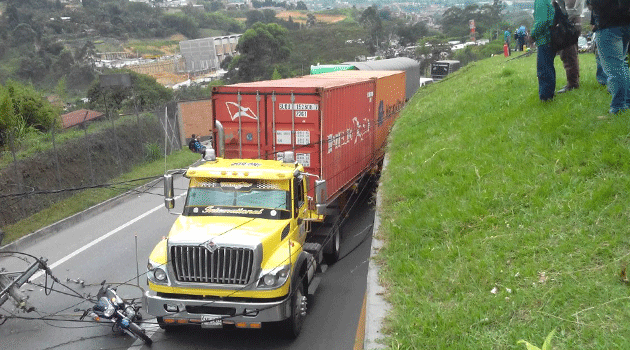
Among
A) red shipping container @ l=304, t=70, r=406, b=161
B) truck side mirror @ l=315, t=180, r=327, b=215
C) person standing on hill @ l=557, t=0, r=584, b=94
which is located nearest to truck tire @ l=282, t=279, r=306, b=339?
truck side mirror @ l=315, t=180, r=327, b=215

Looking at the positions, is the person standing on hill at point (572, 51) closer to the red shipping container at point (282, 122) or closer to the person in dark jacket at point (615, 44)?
the person in dark jacket at point (615, 44)

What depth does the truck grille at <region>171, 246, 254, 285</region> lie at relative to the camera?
25.8 ft

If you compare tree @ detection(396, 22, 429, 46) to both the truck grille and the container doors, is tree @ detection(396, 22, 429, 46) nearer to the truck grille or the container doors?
the container doors

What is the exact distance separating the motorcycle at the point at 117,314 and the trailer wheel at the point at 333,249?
12.9ft

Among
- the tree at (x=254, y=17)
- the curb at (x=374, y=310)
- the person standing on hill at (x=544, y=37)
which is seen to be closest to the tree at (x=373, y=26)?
the tree at (x=254, y=17)

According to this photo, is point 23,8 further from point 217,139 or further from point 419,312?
point 419,312

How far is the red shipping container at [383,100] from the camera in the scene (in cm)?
1691

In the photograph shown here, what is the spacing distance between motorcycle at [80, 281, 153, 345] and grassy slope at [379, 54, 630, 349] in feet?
11.4

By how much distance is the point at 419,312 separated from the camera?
19.3 ft

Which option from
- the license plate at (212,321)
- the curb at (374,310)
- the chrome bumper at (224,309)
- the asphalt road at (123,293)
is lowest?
the asphalt road at (123,293)

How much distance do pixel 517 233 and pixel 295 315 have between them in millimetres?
3161

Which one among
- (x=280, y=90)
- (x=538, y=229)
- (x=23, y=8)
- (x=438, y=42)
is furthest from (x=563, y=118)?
(x=23, y=8)

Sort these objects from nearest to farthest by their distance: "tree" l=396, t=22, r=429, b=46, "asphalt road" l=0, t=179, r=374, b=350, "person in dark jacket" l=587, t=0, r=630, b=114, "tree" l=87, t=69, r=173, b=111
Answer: "person in dark jacket" l=587, t=0, r=630, b=114
"asphalt road" l=0, t=179, r=374, b=350
"tree" l=87, t=69, r=173, b=111
"tree" l=396, t=22, r=429, b=46

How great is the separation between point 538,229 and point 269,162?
4.61 m
